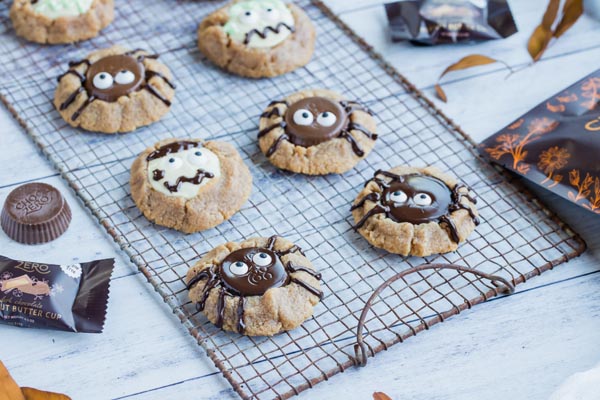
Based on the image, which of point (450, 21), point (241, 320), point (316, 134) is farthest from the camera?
point (450, 21)

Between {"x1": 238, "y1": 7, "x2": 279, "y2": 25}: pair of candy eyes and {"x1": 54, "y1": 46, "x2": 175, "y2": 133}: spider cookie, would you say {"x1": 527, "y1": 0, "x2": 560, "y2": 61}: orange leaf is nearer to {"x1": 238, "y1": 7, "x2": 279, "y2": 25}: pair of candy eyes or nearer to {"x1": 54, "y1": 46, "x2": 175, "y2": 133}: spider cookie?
{"x1": 238, "y1": 7, "x2": 279, "y2": 25}: pair of candy eyes

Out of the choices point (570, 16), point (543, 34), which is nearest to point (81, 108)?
point (543, 34)

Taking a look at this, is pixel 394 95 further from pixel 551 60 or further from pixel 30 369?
pixel 30 369

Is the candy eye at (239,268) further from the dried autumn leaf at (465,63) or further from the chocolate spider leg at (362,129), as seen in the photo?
the dried autumn leaf at (465,63)

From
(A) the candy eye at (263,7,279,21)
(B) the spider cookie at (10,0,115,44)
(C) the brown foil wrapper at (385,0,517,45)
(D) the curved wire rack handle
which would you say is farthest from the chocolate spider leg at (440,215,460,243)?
(B) the spider cookie at (10,0,115,44)

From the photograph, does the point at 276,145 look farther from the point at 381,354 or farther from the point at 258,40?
the point at 381,354

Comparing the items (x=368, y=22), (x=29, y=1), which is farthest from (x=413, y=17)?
(x=29, y=1)
